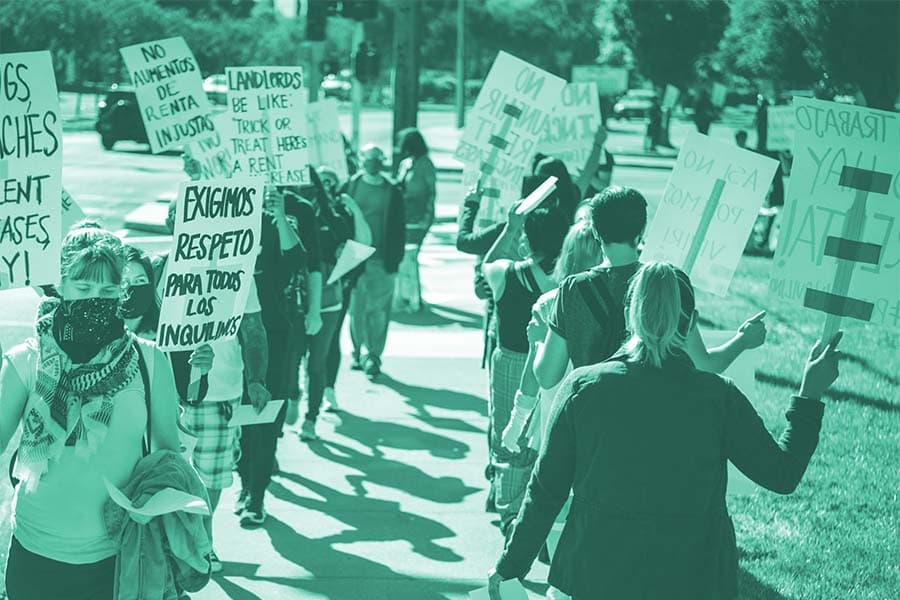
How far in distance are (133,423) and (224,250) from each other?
1676 mm

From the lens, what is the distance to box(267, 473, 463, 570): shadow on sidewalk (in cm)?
661

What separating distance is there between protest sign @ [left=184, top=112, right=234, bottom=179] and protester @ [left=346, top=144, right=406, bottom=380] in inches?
60.3

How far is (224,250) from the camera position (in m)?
5.43

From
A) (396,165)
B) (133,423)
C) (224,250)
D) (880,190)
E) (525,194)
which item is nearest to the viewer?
(133,423)

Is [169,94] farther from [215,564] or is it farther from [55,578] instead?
[55,578]

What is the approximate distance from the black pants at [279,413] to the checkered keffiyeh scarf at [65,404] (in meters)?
2.84

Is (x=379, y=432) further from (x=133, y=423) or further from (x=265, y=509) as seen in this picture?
(x=133, y=423)

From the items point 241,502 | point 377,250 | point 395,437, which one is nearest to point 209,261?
point 241,502

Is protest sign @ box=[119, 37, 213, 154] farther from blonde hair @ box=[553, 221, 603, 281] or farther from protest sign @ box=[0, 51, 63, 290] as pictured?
blonde hair @ box=[553, 221, 603, 281]

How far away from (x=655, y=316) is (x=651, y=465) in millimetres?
409

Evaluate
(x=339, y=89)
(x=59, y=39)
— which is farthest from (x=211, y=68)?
(x=59, y=39)

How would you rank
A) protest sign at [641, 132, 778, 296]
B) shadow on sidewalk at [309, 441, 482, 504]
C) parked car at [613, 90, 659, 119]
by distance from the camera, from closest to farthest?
protest sign at [641, 132, 778, 296]
shadow on sidewalk at [309, 441, 482, 504]
parked car at [613, 90, 659, 119]

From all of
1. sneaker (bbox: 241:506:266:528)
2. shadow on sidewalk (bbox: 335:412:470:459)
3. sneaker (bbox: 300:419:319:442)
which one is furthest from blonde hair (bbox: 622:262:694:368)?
sneaker (bbox: 300:419:319:442)

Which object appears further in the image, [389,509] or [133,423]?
[389,509]
